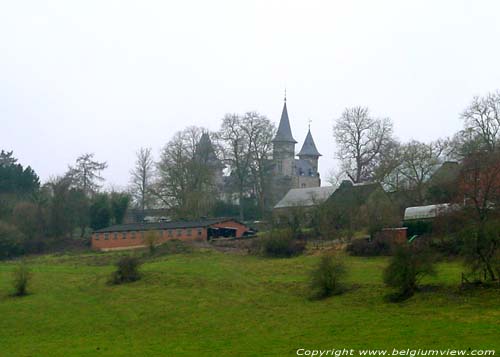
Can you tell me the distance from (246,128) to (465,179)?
39637mm

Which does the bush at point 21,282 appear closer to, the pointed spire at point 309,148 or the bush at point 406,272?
the bush at point 406,272

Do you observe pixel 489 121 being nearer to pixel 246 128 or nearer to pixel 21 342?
pixel 246 128

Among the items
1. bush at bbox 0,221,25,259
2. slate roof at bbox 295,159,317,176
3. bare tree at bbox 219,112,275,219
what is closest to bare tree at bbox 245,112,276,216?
bare tree at bbox 219,112,275,219

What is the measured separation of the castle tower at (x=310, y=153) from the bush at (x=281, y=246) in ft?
205

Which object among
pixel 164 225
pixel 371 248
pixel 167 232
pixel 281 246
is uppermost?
pixel 164 225

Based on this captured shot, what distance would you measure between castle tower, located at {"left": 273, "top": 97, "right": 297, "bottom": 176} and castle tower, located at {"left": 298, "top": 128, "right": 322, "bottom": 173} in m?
4.76

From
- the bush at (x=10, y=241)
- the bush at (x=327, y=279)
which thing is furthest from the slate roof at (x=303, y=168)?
the bush at (x=327, y=279)

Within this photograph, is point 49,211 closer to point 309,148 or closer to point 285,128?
point 285,128

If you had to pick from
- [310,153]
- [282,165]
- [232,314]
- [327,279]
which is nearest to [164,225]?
[327,279]

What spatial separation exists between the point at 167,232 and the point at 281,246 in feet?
53.0

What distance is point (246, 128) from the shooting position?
78.9 metres

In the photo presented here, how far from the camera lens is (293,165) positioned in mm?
105562

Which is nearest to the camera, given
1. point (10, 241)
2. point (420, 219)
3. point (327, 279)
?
point (327, 279)

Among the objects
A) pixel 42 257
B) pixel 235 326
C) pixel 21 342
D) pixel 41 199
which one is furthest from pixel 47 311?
pixel 41 199
